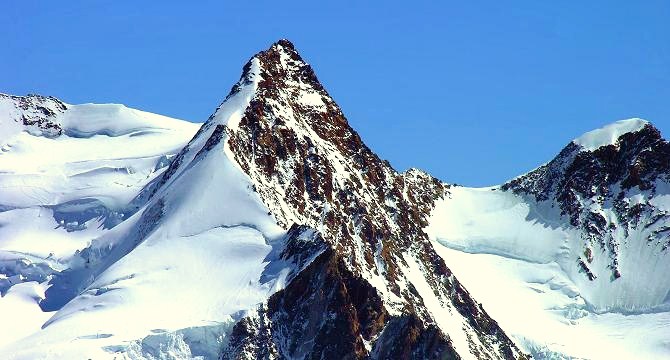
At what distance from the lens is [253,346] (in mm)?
179625

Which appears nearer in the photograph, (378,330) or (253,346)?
(253,346)

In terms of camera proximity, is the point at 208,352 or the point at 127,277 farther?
the point at 127,277

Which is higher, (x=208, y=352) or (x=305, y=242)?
(x=305, y=242)

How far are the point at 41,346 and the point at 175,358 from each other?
47.9 feet

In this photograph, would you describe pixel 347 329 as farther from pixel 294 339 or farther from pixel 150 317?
pixel 150 317

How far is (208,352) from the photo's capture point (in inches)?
7121

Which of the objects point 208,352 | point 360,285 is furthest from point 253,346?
→ point 360,285

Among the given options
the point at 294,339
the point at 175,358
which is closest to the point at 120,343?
the point at 175,358

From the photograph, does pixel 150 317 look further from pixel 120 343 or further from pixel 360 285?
pixel 360 285

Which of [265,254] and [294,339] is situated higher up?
[265,254]

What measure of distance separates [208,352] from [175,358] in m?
3.26

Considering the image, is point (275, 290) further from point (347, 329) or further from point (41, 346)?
point (41, 346)

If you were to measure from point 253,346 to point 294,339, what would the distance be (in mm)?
5171

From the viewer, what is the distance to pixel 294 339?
183 metres
